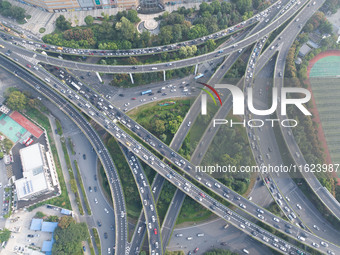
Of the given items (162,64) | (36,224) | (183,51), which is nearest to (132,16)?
(162,64)

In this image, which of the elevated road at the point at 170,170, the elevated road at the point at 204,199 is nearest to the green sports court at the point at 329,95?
the elevated road at the point at 170,170

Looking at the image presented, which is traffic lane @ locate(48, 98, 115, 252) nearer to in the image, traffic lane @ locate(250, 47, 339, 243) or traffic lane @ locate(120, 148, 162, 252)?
traffic lane @ locate(120, 148, 162, 252)

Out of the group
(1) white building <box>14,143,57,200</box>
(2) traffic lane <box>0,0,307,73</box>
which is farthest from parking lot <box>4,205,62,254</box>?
(2) traffic lane <box>0,0,307,73</box>

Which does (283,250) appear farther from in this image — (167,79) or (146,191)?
(167,79)

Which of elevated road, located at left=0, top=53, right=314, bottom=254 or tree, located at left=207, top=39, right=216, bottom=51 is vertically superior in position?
tree, located at left=207, top=39, right=216, bottom=51

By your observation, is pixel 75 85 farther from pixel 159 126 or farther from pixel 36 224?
pixel 36 224

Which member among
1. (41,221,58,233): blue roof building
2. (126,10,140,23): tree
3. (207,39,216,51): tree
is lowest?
(41,221,58,233): blue roof building
